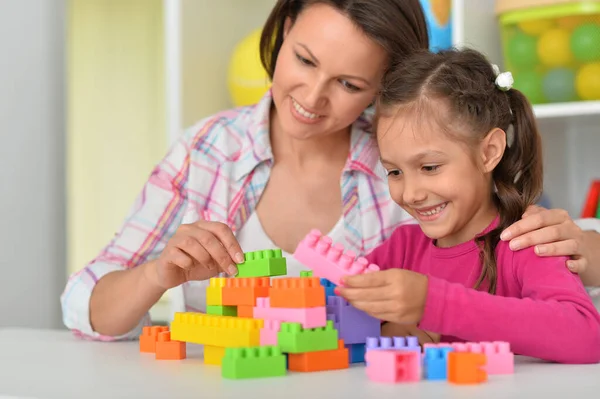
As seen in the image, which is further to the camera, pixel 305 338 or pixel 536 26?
pixel 536 26

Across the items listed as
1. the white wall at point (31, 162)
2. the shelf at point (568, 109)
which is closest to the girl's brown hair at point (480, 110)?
the shelf at point (568, 109)

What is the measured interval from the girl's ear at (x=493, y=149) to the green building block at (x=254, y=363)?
1.70ft

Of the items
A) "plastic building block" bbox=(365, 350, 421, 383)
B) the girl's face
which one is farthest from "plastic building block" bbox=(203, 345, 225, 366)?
the girl's face

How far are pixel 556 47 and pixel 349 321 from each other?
119 cm

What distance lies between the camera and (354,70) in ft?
4.68

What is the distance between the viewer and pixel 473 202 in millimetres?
1266

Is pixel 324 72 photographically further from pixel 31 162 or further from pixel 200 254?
pixel 31 162

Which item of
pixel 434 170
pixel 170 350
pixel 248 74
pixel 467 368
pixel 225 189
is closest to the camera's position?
pixel 467 368

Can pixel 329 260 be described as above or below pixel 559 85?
below

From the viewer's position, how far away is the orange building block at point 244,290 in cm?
100

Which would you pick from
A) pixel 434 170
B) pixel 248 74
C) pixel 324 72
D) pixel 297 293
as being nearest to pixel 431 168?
pixel 434 170

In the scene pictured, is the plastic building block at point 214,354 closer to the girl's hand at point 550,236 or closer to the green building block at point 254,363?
the green building block at point 254,363

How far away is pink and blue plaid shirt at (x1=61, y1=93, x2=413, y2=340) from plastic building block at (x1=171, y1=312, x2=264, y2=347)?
0.48 m

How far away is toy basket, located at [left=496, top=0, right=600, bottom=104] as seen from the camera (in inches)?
75.8
